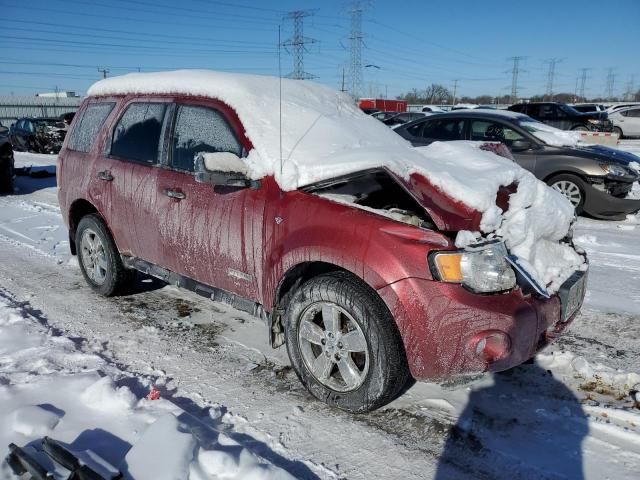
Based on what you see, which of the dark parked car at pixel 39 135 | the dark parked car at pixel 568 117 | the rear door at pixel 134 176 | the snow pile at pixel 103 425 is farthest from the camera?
the dark parked car at pixel 568 117

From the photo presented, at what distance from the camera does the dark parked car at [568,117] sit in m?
19.7

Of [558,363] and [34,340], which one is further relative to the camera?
[34,340]

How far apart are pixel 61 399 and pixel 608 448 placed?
9.33 ft

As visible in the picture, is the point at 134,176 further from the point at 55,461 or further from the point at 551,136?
the point at 551,136

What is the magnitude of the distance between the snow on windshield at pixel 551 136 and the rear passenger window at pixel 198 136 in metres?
6.06

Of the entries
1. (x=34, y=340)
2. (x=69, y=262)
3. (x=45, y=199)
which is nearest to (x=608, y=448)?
(x=34, y=340)

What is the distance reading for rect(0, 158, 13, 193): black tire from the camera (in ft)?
33.7

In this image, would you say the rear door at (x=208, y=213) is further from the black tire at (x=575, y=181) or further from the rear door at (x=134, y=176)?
the black tire at (x=575, y=181)

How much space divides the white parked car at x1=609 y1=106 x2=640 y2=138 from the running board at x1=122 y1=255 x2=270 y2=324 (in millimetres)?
23165

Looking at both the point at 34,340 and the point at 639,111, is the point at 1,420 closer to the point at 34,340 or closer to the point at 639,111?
the point at 34,340

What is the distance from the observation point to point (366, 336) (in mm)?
2572

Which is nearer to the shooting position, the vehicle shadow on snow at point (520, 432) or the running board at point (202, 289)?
the vehicle shadow on snow at point (520, 432)

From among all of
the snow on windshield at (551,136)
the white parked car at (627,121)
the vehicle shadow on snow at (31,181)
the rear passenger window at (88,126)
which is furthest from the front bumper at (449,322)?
the white parked car at (627,121)

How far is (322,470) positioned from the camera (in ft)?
7.68
